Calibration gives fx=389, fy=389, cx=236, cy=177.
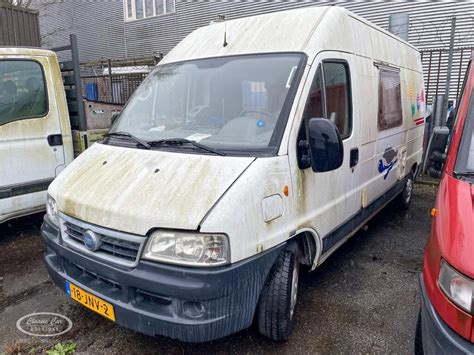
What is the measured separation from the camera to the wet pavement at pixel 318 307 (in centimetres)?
285

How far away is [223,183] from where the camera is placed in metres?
2.37

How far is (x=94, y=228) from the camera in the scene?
99.1 inches

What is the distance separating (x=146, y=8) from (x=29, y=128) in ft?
44.4

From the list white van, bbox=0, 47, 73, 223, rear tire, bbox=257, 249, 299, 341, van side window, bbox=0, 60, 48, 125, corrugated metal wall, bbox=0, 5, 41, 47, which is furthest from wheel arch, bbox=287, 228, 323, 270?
corrugated metal wall, bbox=0, 5, 41, 47

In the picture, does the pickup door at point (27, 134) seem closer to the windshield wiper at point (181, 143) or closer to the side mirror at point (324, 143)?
the windshield wiper at point (181, 143)

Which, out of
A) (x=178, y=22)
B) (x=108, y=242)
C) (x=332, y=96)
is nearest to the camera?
(x=108, y=242)

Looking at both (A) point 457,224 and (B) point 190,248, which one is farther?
(B) point 190,248

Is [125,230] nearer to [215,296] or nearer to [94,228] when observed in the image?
[94,228]

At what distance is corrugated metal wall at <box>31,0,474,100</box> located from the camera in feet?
32.6

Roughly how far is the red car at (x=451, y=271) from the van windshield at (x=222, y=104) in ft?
3.63

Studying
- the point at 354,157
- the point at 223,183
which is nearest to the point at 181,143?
the point at 223,183

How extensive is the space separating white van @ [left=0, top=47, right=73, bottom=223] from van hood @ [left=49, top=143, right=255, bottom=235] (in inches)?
74.7

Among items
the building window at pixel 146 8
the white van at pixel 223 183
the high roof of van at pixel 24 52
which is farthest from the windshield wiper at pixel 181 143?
the building window at pixel 146 8

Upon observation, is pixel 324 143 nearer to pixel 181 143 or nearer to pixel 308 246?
pixel 308 246
